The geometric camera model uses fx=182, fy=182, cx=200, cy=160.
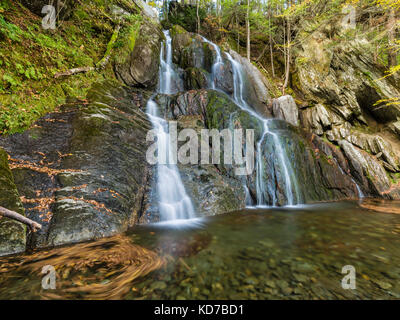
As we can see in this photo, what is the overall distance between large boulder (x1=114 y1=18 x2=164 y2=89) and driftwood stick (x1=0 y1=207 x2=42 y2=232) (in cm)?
763

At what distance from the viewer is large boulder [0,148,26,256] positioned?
8.41ft

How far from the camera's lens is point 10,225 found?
266 cm

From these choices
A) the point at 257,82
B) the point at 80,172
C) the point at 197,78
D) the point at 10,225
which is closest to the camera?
the point at 10,225

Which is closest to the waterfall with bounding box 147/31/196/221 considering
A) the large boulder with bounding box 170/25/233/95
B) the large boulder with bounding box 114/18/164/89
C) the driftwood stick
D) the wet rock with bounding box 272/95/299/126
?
the driftwood stick

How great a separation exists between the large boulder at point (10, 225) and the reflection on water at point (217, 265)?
240 mm

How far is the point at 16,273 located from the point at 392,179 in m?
13.9

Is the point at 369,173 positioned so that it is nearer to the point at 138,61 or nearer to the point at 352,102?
the point at 352,102

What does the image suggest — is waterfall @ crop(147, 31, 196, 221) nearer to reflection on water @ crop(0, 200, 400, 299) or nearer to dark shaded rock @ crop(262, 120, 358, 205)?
reflection on water @ crop(0, 200, 400, 299)

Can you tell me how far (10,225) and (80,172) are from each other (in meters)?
1.42

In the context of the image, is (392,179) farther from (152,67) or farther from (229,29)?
(229,29)

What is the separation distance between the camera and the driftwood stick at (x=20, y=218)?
262 cm

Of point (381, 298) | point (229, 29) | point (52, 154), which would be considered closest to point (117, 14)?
point (52, 154)

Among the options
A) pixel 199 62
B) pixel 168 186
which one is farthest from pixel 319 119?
pixel 168 186

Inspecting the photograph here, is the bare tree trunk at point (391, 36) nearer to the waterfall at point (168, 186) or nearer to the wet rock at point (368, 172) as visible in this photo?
the wet rock at point (368, 172)
